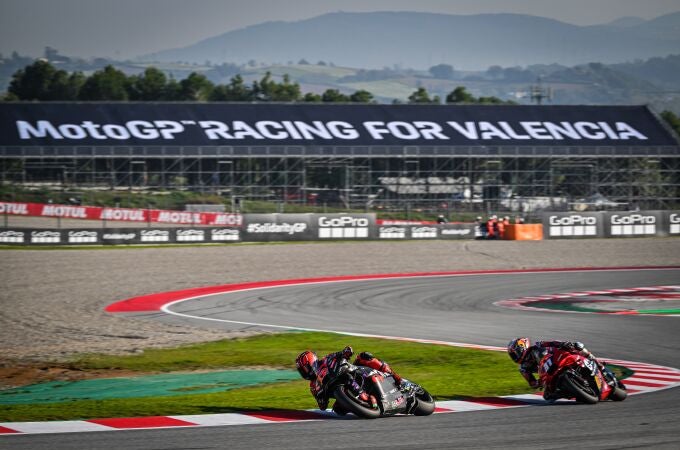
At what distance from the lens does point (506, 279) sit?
31.0m

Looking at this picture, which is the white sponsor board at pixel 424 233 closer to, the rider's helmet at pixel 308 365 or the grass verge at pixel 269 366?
the grass verge at pixel 269 366

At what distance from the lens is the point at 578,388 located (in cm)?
1156

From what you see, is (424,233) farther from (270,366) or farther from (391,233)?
(270,366)

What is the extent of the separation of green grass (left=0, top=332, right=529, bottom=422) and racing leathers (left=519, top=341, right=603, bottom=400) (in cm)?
70

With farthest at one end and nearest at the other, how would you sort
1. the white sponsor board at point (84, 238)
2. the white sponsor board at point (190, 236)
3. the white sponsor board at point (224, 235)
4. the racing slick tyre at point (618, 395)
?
1. the white sponsor board at point (224, 235)
2. the white sponsor board at point (190, 236)
3. the white sponsor board at point (84, 238)
4. the racing slick tyre at point (618, 395)

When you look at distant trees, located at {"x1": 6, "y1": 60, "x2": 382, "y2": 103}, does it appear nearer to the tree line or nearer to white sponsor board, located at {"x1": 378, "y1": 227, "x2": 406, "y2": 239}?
the tree line

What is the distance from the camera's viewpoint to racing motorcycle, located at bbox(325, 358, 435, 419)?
10969mm

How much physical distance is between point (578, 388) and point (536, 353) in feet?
2.71

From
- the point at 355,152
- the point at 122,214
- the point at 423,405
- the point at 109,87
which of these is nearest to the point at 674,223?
the point at 355,152

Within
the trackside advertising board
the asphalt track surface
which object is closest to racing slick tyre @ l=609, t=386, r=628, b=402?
the asphalt track surface

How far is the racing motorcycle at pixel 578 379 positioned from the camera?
11.6m

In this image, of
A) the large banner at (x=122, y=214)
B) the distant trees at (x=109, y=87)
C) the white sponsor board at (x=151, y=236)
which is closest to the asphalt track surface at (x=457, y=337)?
the white sponsor board at (x=151, y=236)

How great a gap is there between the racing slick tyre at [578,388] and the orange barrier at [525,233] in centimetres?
3431

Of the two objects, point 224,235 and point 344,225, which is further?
point 344,225
